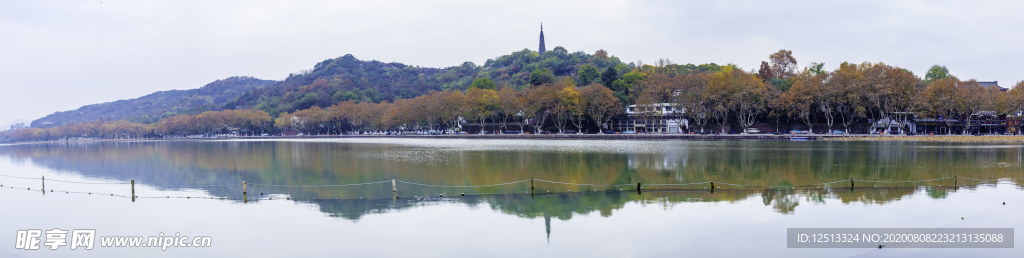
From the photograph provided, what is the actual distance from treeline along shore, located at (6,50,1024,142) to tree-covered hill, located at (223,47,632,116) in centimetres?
1785

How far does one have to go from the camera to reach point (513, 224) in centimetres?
1242

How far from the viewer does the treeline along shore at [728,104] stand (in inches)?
2165

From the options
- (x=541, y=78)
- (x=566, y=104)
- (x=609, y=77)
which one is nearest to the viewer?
(x=566, y=104)

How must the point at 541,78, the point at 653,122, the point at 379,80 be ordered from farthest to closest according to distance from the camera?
the point at 379,80, the point at 541,78, the point at 653,122

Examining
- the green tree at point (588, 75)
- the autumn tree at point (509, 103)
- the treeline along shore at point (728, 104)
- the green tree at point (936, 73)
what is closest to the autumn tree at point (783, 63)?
the treeline along shore at point (728, 104)

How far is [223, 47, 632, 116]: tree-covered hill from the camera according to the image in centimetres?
12662

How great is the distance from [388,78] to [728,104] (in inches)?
5147

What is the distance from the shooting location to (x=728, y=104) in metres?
60.9

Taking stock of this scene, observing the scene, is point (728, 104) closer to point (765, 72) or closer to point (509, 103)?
point (765, 72)

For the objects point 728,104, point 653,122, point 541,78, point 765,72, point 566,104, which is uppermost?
point 541,78

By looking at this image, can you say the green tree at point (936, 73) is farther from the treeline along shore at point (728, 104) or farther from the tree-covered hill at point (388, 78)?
the tree-covered hill at point (388, 78)

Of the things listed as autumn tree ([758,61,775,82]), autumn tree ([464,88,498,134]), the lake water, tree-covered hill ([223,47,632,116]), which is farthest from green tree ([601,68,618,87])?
the lake water

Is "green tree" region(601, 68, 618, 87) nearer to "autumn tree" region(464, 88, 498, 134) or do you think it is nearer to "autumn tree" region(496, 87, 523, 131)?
"autumn tree" region(496, 87, 523, 131)

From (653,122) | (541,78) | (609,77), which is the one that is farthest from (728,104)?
(541,78)
